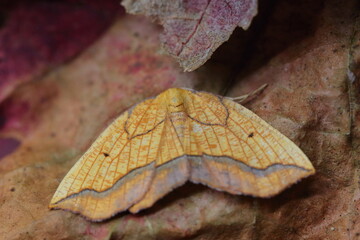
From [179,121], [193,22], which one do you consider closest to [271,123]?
[179,121]

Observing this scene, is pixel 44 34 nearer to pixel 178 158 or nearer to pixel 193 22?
pixel 193 22

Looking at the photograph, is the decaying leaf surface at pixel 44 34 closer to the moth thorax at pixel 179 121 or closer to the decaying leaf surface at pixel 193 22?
the decaying leaf surface at pixel 193 22

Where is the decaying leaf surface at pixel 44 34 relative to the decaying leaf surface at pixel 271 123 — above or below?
above

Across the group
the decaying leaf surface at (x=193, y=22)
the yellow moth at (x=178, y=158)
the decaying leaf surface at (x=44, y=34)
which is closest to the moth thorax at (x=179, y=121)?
the yellow moth at (x=178, y=158)

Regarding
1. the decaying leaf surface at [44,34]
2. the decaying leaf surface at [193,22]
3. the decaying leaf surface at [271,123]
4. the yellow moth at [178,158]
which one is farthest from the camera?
the decaying leaf surface at [44,34]

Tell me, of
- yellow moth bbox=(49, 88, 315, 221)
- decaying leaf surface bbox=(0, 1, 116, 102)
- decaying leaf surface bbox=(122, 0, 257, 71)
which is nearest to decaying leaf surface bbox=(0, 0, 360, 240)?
yellow moth bbox=(49, 88, 315, 221)

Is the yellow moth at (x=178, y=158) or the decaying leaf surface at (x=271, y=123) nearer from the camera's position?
the yellow moth at (x=178, y=158)

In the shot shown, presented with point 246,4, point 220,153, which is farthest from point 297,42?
point 220,153
